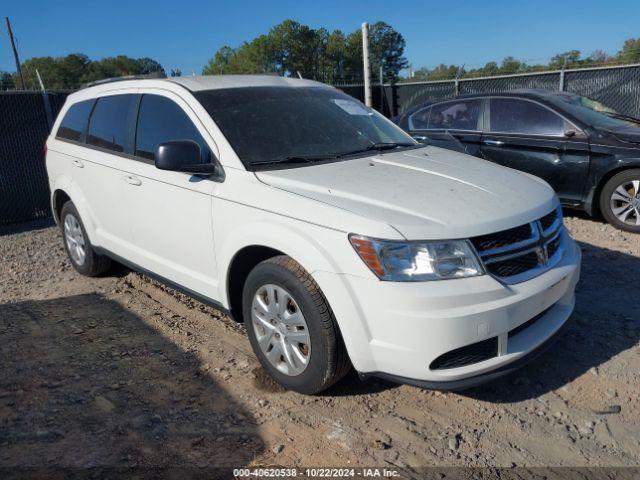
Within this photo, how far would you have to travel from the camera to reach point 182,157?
3279mm

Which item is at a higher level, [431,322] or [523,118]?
[523,118]

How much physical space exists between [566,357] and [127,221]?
3348mm

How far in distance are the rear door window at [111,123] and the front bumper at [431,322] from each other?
8.13ft

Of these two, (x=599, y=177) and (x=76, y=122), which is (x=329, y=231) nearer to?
(x=76, y=122)

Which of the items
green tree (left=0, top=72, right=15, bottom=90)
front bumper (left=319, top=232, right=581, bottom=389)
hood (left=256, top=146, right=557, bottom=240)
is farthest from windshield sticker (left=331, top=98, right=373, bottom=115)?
green tree (left=0, top=72, right=15, bottom=90)

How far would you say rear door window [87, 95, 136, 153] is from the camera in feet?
14.2

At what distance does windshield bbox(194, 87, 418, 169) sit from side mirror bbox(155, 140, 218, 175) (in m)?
0.23

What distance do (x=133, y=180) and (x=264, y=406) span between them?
203 cm

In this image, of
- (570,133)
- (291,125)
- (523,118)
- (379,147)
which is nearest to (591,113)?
(570,133)

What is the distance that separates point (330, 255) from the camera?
2.71m

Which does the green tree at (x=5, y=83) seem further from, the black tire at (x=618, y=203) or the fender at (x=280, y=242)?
the black tire at (x=618, y=203)

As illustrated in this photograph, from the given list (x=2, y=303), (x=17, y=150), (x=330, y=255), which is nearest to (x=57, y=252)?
(x=2, y=303)

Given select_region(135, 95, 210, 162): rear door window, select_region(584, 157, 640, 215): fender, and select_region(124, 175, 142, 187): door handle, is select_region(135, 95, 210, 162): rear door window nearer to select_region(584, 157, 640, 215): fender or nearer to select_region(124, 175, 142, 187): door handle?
select_region(124, 175, 142, 187): door handle

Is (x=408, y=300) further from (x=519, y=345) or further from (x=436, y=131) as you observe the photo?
(x=436, y=131)
